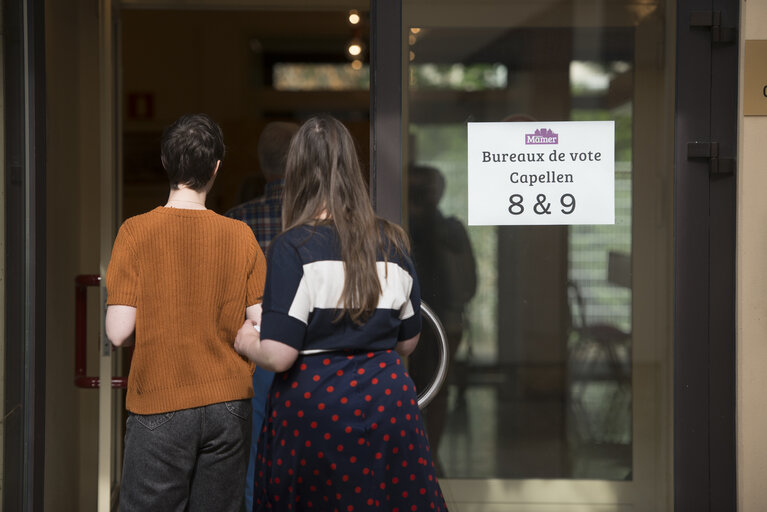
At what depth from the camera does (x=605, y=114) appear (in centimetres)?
317

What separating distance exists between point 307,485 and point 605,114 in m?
1.74

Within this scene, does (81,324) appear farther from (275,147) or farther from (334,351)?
(334,351)

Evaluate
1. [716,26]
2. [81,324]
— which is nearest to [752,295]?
[716,26]

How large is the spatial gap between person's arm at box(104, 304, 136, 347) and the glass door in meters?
1.20

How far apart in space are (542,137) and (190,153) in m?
1.33

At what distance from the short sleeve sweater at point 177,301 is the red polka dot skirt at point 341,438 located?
0.24 metres

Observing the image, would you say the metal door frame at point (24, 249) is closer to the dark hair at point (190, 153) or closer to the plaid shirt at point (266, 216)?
the plaid shirt at point (266, 216)

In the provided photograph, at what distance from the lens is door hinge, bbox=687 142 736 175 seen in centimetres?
312

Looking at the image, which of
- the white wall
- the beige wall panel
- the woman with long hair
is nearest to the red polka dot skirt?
the woman with long hair

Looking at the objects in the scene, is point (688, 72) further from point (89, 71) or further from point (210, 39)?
point (210, 39)

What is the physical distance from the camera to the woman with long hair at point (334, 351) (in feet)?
6.85

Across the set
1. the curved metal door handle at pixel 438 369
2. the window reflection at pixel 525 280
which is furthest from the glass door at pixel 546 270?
the curved metal door handle at pixel 438 369

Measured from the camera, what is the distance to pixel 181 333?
2.28 m

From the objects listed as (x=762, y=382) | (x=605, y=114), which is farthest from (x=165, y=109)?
(x=762, y=382)
